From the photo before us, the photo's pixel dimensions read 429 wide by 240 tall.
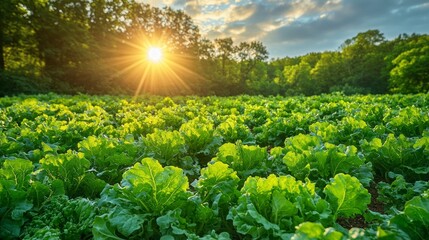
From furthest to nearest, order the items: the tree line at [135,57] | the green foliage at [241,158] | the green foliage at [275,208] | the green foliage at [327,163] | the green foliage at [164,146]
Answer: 1. the tree line at [135,57]
2. the green foliage at [164,146]
3. the green foliage at [241,158]
4. the green foliage at [327,163]
5. the green foliage at [275,208]

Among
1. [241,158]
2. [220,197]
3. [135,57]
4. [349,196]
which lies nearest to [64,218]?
[220,197]

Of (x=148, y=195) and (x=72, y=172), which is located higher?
(x=148, y=195)

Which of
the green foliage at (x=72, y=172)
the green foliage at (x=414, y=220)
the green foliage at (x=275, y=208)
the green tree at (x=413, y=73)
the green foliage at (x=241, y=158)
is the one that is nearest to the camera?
the green foliage at (x=414, y=220)

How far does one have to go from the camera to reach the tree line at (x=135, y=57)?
31.6 meters

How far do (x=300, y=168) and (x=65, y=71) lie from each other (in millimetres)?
35613

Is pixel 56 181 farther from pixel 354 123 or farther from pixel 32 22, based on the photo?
pixel 32 22

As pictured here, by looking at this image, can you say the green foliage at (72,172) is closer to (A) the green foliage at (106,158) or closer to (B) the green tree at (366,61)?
(A) the green foliage at (106,158)

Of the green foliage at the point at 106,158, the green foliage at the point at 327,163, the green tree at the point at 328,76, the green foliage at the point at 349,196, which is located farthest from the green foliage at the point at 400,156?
the green tree at the point at 328,76

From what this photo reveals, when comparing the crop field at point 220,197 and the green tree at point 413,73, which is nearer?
the crop field at point 220,197

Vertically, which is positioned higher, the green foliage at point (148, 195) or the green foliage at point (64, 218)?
the green foliage at point (148, 195)

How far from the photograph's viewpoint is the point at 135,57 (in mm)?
44594

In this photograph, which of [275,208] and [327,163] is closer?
[275,208]

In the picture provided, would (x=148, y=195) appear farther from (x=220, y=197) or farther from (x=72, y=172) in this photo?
(x=72, y=172)

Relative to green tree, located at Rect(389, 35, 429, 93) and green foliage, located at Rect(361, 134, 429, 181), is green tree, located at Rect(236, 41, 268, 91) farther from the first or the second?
green foliage, located at Rect(361, 134, 429, 181)
